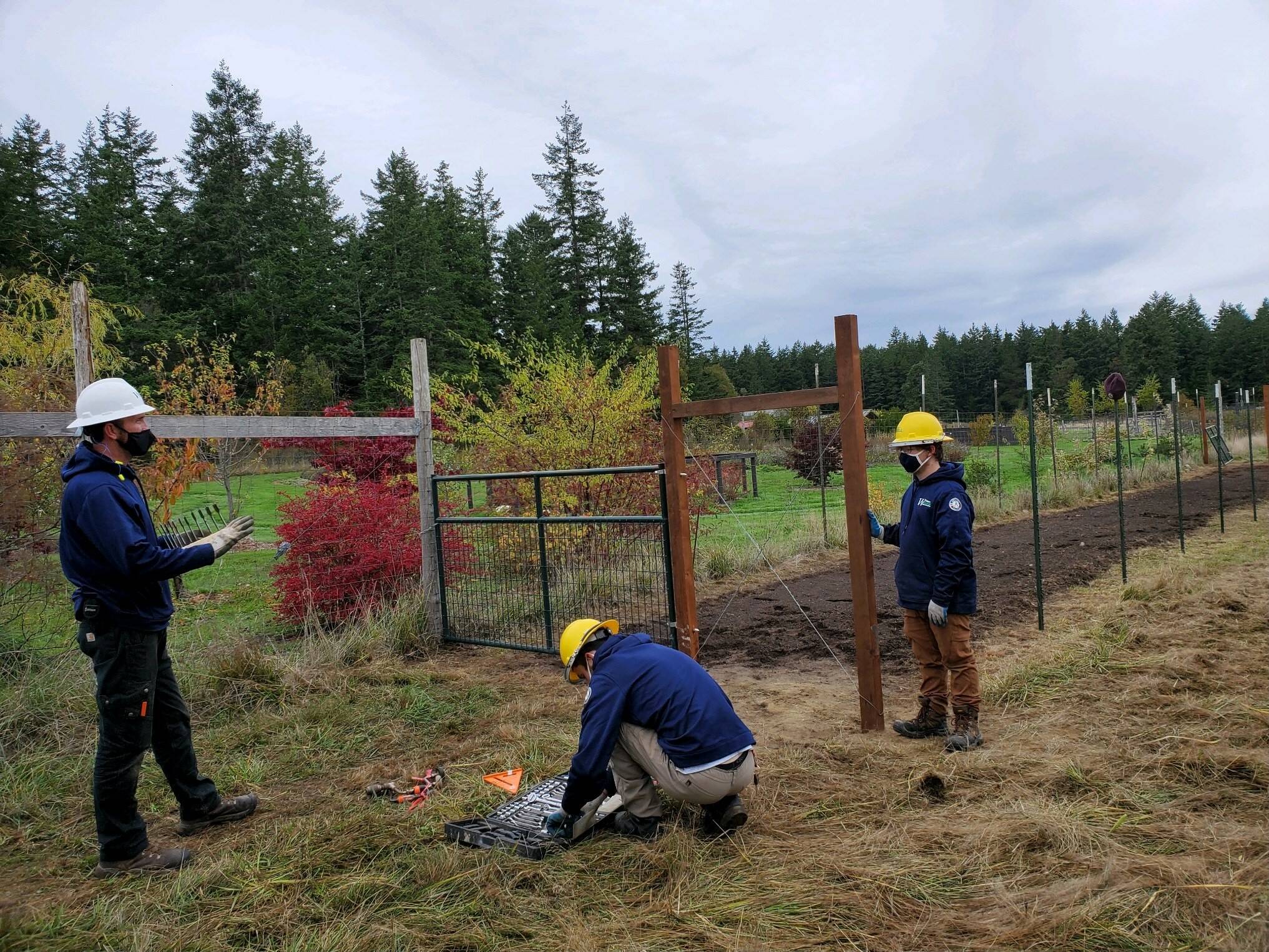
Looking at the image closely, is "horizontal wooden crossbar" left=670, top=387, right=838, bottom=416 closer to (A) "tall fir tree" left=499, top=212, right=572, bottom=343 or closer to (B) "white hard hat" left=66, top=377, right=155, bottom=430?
(B) "white hard hat" left=66, top=377, right=155, bottom=430

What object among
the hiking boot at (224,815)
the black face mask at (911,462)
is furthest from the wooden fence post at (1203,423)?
the hiking boot at (224,815)

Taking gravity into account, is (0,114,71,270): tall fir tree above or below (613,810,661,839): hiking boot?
above

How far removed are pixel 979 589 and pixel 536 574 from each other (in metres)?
5.00

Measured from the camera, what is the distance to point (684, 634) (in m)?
5.42

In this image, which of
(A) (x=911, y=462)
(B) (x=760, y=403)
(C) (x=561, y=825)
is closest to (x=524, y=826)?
(C) (x=561, y=825)

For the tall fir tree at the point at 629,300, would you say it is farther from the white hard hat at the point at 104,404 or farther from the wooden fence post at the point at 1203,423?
the white hard hat at the point at 104,404

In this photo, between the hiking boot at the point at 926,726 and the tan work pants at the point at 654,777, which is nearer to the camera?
the tan work pants at the point at 654,777

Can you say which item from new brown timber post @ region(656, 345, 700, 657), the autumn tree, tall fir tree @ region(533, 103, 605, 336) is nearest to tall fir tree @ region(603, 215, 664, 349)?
tall fir tree @ region(533, 103, 605, 336)

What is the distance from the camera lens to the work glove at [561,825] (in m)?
3.38

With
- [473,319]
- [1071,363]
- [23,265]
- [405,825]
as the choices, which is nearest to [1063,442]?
[405,825]

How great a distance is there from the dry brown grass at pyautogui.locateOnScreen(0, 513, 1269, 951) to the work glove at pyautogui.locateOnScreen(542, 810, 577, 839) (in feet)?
0.38

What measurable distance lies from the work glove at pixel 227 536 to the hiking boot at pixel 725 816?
2.47m

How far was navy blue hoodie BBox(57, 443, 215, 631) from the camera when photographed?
3.30m

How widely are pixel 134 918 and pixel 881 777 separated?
3.27 metres
